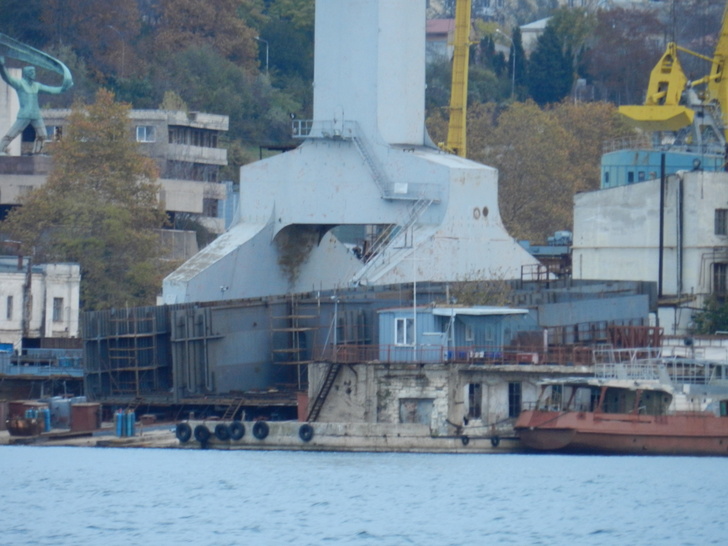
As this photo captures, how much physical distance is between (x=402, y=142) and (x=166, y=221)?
23507 mm

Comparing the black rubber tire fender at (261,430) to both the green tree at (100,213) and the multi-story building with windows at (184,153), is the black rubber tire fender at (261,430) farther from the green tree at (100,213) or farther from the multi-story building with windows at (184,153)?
the multi-story building with windows at (184,153)

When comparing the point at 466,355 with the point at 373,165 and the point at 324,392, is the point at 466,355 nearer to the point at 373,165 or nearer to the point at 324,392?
the point at 324,392

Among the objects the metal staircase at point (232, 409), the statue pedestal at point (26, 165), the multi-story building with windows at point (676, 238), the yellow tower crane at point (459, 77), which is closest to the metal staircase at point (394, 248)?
the metal staircase at point (232, 409)

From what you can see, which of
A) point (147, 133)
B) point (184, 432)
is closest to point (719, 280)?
point (184, 432)

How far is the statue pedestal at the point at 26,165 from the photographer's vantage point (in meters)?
91.0

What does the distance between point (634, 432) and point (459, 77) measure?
3816 centimetres

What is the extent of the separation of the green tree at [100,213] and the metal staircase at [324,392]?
24.4m

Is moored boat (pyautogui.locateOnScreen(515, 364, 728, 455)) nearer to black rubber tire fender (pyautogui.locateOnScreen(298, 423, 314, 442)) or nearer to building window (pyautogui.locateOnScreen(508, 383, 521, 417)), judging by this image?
building window (pyautogui.locateOnScreen(508, 383, 521, 417))

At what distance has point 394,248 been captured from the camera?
65.4m

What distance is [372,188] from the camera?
6669cm

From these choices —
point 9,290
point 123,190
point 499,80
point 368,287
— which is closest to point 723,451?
point 368,287

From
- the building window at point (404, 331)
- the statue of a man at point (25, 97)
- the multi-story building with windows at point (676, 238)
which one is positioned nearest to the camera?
the building window at point (404, 331)

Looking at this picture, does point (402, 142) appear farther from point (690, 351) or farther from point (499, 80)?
point (499, 80)

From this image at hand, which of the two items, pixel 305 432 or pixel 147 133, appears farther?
pixel 147 133
